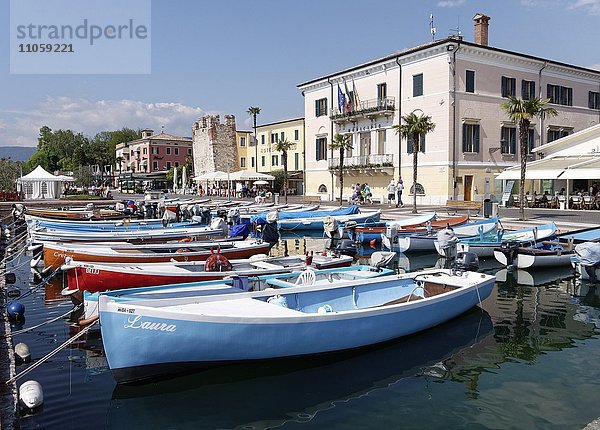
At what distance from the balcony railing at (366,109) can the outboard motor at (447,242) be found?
2707 centimetres

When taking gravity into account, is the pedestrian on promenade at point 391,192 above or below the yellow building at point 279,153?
below

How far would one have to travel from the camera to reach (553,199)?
132 ft

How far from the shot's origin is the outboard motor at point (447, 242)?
21469 mm

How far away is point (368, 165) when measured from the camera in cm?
4912

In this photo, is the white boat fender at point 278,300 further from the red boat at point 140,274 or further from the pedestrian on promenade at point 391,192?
the pedestrian on promenade at point 391,192

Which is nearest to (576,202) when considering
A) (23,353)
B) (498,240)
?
(498,240)

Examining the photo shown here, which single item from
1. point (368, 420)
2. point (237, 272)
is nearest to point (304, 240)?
point (237, 272)

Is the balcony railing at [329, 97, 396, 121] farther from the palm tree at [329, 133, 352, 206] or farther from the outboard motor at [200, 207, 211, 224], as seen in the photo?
the outboard motor at [200, 207, 211, 224]

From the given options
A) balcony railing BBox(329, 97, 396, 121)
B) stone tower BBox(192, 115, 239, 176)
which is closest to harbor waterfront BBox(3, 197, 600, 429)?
balcony railing BBox(329, 97, 396, 121)

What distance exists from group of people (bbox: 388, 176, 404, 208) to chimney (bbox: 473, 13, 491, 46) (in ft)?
46.0

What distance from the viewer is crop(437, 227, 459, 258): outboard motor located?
21.5 meters

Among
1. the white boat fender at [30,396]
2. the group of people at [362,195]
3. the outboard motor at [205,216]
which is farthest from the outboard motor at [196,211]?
→ the white boat fender at [30,396]

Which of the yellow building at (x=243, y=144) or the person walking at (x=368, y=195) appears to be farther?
the yellow building at (x=243, y=144)

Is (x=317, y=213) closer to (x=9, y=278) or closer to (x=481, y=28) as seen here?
(x=9, y=278)
